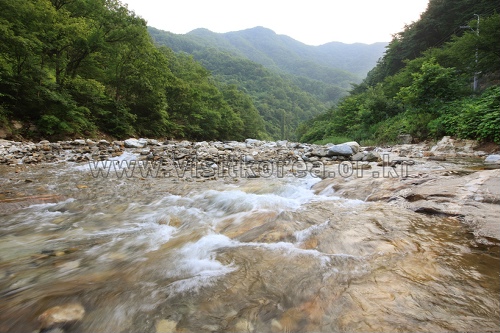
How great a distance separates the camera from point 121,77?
595 inches

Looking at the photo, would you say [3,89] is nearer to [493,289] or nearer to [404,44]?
[493,289]

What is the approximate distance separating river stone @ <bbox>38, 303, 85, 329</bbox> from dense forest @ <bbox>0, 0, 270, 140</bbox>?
11361 mm

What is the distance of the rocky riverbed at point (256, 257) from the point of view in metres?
1.28

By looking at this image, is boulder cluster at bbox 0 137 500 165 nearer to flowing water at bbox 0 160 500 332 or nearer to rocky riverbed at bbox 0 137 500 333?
rocky riverbed at bbox 0 137 500 333

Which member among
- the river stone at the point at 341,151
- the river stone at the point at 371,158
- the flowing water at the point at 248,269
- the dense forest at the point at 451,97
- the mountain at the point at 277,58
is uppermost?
Answer: the mountain at the point at 277,58

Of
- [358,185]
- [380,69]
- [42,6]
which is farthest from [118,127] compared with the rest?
[380,69]

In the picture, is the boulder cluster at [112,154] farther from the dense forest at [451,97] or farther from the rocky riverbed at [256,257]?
the dense forest at [451,97]

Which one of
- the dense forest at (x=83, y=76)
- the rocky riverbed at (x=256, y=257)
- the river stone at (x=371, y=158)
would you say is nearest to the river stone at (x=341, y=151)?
the river stone at (x=371, y=158)

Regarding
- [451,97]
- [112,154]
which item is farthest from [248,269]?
[451,97]

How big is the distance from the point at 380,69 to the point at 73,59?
45.7 metres

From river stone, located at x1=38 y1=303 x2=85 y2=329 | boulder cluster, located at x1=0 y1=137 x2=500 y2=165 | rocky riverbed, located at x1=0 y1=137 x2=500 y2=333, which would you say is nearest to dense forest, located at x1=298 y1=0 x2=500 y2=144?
boulder cluster, located at x1=0 y1=137 x2=500 y2=165

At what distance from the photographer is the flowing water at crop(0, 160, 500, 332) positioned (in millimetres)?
1260

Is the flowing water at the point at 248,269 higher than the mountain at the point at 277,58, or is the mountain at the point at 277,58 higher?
the mountain at the point at 277,58

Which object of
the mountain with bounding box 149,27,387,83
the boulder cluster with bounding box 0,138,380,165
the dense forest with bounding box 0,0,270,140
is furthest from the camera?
the mountain with bounding box 149,27,387,83
